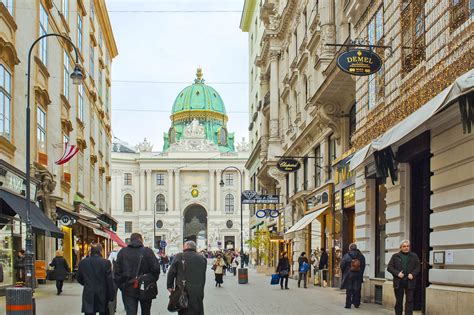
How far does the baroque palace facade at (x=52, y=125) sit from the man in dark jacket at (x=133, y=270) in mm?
10176

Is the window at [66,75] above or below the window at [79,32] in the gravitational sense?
below

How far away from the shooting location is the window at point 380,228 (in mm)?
19625

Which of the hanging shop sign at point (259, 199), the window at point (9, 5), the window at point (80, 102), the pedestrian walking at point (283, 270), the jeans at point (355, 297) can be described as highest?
the window at point (9, 5)

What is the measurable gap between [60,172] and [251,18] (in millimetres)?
37051

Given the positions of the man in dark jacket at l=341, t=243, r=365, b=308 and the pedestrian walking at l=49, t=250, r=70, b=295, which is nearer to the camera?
the man in dark jacket at l=341, t=243, r=365, b=308

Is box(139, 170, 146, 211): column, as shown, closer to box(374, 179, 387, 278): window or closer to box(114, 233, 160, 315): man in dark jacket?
box(374, 179, 387, 278): window

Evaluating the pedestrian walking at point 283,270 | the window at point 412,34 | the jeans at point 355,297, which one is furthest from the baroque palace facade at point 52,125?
the window at point 412,34

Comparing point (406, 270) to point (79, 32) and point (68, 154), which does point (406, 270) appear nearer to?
point (68, 154)

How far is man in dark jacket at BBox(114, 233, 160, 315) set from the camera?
11539 millimetres

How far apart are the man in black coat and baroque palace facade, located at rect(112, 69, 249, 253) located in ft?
339

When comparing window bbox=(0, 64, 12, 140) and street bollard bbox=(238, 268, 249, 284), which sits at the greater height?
window bbox=(0, 64, 12, 140)

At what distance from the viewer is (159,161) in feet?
388

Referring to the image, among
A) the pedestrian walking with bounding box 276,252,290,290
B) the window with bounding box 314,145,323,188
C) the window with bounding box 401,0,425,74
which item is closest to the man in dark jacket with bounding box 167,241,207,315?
the window with bounding box 401,0,425,74

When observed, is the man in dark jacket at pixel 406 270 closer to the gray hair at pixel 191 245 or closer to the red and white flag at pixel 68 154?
the gray hair at pixel 191 245
